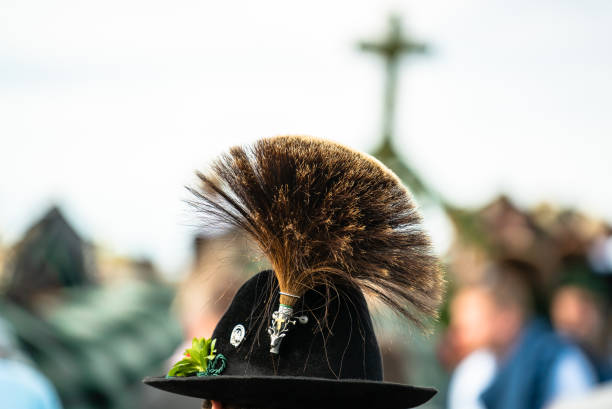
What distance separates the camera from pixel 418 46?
11688mm

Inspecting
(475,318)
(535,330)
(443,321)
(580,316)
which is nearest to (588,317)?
(580,316)

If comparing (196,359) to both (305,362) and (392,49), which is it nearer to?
(305,362)

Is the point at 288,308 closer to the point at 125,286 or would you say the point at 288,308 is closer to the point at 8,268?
the point at 8,268

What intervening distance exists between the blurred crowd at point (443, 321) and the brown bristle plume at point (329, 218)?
15 cm

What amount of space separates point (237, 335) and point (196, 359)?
15 cm

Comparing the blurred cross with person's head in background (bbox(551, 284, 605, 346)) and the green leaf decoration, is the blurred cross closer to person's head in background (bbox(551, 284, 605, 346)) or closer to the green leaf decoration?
person's head in background (bbox(551, 284, 605, 346))

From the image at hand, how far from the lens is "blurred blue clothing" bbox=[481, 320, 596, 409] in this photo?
470 cm

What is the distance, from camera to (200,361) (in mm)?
2021

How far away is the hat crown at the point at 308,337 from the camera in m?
1.89

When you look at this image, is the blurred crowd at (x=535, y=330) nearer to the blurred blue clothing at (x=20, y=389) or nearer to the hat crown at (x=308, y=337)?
the blurred blue clothing at (x=20, y=389)

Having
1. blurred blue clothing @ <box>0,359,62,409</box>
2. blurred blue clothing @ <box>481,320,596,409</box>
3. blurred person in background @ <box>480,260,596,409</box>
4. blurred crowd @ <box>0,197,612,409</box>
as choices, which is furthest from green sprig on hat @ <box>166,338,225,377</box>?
blurred blue clothing @ <box>481,320,596,409</box>

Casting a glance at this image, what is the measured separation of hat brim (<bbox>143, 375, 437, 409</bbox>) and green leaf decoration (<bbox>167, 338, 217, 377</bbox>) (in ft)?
0.27

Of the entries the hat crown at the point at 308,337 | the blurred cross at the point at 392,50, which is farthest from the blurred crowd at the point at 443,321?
Result: the blurred cross at the point at 392,50

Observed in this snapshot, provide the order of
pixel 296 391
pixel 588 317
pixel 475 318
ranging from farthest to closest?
pixel 475 318, pixel 588 317, pixel 296 391
